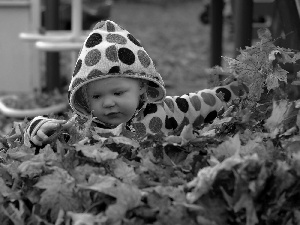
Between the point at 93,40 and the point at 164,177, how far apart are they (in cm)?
86

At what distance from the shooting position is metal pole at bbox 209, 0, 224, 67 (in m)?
5.62

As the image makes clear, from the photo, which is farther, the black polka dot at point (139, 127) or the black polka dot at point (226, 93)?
the black polka dot at point (226, 93)

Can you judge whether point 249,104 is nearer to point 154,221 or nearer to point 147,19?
point 154,221

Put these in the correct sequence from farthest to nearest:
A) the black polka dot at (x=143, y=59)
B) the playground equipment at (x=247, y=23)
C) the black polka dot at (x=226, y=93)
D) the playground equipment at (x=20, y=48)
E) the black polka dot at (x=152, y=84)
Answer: the playground equipment at (x=20, y=48) < the playground equipment at (x=247, y=23) < the black polka dot at (x=226, y=93) < the black polka dot at (x=152, y=84) < the black polka dot at (x=143, y=59)

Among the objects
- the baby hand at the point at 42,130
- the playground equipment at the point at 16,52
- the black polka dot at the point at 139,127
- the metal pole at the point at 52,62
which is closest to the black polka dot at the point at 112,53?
the black polka dot at the point at 139,127

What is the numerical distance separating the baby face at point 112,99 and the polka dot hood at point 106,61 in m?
0.03

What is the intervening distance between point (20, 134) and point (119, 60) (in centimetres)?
38

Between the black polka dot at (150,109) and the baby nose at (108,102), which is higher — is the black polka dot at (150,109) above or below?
below

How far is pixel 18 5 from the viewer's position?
7.28 meters

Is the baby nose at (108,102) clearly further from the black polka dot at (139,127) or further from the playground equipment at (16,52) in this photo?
the playground equipment at (16,52)

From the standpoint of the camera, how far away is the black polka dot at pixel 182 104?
2.91m

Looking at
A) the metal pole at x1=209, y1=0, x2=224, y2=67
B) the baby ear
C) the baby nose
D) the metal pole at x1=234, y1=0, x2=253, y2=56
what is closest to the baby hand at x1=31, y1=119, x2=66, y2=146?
the baby nose

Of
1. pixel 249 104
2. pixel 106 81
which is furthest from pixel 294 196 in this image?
pixel 106 81

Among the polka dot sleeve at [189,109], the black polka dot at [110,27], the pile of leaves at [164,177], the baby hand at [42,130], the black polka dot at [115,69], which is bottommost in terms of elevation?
the polka dot sleeve at [189,109]
